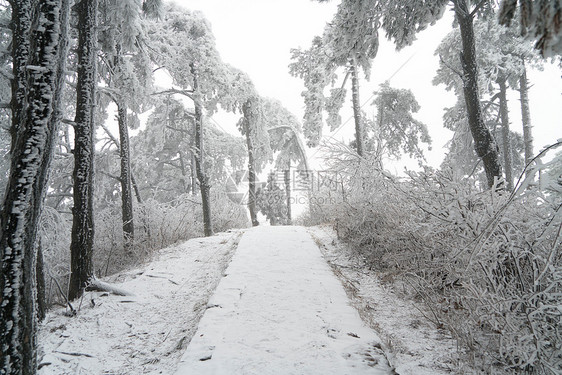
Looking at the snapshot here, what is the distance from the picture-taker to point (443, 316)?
3674mm

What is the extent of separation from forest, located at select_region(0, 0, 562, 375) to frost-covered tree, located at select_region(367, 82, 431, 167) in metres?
0.08

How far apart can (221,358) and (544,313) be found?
2.87m

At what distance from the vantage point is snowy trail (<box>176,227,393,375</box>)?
3059 mm

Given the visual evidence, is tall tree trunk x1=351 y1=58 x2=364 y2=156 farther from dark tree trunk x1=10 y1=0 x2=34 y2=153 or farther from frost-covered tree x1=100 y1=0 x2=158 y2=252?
dark tree trunk x1=10 y1=0 x2=34 y2=153

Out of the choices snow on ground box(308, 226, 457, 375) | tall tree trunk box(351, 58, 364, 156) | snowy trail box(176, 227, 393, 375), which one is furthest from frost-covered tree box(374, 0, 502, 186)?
tall tree trunk box(351, 58, 364, 156)

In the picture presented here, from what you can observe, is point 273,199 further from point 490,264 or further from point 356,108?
point 490,264

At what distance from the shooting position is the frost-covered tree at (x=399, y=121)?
51.0ft

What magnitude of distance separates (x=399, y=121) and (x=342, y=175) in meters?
9.61

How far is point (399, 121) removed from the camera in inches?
635

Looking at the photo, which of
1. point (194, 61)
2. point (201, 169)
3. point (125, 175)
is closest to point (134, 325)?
point (125, 175)

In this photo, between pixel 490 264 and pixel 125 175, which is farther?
pixel 125 175

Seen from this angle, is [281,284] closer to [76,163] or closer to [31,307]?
[31,307]

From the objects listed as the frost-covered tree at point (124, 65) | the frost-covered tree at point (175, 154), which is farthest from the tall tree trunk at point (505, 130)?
the frost-covered tree at point (124, 65)

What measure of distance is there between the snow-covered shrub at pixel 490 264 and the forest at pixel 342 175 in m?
0.03
